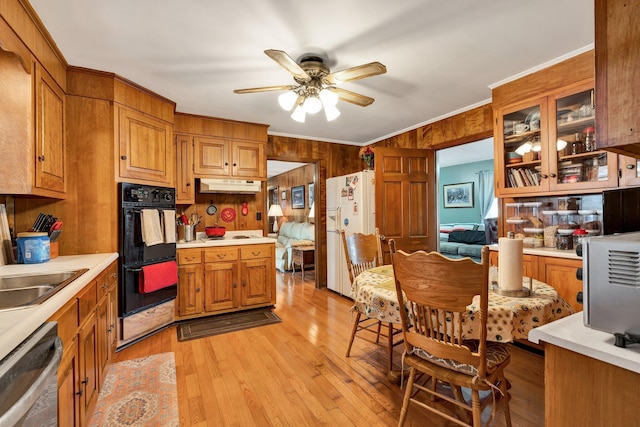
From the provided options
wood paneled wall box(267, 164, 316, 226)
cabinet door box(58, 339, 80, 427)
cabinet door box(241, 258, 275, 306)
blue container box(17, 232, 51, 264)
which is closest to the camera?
cabinet door box(58, 339, 80, 427)

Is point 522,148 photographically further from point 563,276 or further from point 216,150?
point 216,150

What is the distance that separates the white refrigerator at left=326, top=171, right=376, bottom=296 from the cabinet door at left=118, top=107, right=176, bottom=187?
2.24 meters

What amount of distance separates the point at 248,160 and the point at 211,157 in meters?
0.46

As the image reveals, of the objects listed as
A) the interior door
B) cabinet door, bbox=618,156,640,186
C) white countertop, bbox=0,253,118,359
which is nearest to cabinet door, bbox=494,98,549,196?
cabinet door, bbox=618,156,640,186

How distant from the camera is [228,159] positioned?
12.3ft

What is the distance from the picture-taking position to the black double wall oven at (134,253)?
8.56 feet

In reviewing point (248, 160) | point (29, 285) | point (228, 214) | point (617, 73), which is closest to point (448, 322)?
point (617, 73)

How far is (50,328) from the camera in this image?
104cm

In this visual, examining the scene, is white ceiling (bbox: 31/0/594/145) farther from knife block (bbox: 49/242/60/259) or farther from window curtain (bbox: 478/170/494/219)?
window curtain (bbox: 478/170/494/219)

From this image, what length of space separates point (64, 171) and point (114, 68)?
36.5 inches

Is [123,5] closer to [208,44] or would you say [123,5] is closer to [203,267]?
[208,44]

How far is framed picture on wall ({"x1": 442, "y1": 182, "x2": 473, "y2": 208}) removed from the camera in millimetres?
7219

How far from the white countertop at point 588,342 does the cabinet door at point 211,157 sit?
3.49 metres

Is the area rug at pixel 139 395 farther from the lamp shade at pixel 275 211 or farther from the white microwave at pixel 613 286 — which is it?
the lamp shade at pixel 275 211
